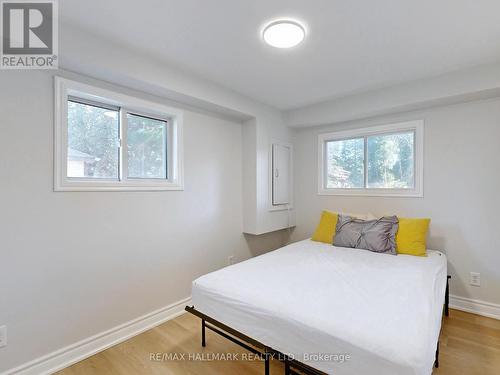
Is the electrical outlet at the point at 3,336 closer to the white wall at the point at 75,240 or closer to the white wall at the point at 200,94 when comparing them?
the white wall at the point at 75,240

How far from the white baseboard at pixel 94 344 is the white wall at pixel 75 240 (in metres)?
0.05

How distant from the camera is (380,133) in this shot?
10.4 feet

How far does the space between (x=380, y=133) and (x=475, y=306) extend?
2.09 metres

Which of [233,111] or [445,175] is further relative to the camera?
[233,111]

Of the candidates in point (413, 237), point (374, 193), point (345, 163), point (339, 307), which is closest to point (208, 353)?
point (339, 307)

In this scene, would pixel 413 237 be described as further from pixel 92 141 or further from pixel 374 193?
pixel 92 141

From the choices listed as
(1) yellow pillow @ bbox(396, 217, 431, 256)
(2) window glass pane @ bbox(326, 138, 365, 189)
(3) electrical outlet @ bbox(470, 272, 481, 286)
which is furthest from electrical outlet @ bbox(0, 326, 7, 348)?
(3) electrical outlet @ bbox(470, 272, 481, 286)

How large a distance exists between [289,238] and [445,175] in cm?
219

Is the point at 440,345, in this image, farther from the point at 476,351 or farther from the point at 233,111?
the point at 233,111

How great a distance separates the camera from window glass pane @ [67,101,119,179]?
2.03m

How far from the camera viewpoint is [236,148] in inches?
131

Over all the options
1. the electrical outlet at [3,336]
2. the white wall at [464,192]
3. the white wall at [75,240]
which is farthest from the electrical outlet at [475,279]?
the electrical outlet at [3,336]

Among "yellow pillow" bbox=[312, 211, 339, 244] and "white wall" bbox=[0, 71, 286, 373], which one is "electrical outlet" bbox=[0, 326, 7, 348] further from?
"yellow pillow" bbox=[312, 211, 339, 244]

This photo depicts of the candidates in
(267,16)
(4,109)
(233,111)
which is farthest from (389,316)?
(4,109)
